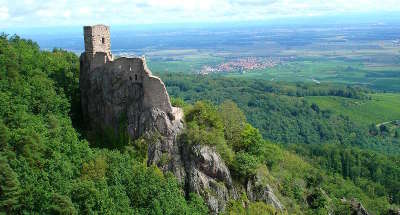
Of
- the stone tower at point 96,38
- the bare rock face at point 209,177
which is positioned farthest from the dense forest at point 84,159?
the stone tower at point 96,38

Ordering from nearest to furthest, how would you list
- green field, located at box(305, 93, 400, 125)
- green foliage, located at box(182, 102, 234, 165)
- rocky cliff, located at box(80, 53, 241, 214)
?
1. rocky cliff, located at box(80, 53, 241, 214)
2. green foliage, located at box(182, 102, 234, 165)
3. green field, located at box(305, 93, 400, 125)

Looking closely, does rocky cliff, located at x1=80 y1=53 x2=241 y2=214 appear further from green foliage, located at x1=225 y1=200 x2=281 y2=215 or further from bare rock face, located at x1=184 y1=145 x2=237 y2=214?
green foliage, located at x1=225 y1=200 x2=281 y2=215

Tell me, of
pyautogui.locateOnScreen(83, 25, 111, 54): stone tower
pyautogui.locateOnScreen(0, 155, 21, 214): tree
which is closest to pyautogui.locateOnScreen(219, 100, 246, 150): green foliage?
pyautogui.locateOnScreen(83, 25, 111, 54): stone tower

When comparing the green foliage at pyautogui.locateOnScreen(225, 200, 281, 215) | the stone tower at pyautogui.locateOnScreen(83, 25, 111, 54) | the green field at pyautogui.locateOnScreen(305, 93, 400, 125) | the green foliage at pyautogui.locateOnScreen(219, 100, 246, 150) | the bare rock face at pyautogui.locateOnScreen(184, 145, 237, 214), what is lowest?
the green field at pyautogui.locateOnScreen(305, 93, 400, 125)

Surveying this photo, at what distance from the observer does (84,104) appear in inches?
2192

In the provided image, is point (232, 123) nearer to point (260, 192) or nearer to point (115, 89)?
point (260, 192)

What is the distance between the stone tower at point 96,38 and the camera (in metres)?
51.8

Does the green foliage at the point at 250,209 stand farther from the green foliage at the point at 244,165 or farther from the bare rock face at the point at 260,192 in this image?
the green foliage at the point at 244,165

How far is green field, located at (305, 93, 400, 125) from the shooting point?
16400 centimetres

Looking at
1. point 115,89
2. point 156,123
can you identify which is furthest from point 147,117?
point 115,89

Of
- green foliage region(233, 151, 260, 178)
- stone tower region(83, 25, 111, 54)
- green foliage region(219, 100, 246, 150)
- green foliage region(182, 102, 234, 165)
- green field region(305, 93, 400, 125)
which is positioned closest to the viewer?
green foliage region(182, 102, 234, 165)

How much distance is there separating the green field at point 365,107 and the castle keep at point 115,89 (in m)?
121

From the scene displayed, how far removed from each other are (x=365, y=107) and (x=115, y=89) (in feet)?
473

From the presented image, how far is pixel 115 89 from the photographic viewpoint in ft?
168
